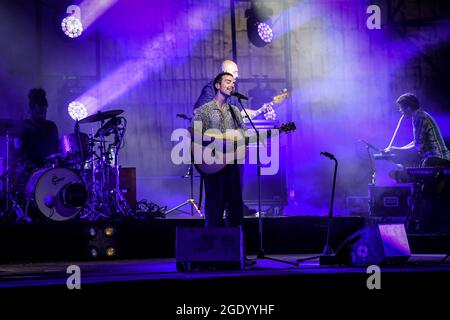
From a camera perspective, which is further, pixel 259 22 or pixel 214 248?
A: pixel 259 22

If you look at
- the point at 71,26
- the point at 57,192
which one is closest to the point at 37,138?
the point at 57,192

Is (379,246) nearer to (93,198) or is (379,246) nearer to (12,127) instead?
(93,198)

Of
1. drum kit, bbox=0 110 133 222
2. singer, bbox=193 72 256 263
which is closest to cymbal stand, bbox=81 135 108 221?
drum kit, bbox=0 110 133 222

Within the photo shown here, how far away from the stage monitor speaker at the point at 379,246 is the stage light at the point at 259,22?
6.84m

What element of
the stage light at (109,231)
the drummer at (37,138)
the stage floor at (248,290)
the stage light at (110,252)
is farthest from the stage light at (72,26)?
the stage floor at (248,290)

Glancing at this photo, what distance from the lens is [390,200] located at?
1012 cm

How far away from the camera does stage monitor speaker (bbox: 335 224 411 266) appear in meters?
5.88

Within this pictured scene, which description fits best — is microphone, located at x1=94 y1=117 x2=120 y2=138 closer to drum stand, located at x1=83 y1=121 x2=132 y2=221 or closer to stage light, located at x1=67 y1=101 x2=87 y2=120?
drum stand, located at x1=83 y1=121 x2=132 y2=221

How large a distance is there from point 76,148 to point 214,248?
4068 millimetres

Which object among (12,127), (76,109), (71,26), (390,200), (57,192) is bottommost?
(390,200)

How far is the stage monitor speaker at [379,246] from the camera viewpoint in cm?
588

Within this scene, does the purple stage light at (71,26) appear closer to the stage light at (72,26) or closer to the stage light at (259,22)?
the stage light at (72,26)

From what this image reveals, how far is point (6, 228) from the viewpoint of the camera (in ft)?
26.2
